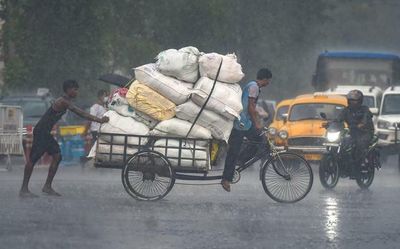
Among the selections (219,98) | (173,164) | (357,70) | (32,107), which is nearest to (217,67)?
(219,98)

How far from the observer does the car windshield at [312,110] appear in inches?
1107

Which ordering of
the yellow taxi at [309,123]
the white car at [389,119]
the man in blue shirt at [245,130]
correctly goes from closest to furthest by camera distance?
the man in blue shirt at [245,130] → the yellow taxi at [309,123] → the white car at [389,119]

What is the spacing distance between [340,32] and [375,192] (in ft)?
269

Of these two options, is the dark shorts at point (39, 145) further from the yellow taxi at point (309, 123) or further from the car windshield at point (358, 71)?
the car windshield at point (358, 71)

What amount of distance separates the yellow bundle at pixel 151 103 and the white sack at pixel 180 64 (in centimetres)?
36

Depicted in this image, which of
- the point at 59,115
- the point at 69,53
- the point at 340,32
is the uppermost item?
the point at 340,32

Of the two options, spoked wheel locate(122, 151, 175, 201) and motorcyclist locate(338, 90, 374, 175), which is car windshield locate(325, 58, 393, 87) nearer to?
motorcyclist locate(338, 90, 374, 175)

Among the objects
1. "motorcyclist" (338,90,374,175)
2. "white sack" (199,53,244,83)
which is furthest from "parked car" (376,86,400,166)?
"white sack" (199,53,244,83)

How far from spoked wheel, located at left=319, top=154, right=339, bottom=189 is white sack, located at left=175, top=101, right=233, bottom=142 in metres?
3.80

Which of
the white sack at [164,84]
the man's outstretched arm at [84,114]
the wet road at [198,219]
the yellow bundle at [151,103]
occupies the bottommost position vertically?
the wet road at [198,219]

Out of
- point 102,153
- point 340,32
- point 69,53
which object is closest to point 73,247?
point 102,153

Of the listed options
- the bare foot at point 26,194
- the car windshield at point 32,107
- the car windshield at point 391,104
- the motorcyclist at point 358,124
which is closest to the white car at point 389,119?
the car windshield at point 391,104

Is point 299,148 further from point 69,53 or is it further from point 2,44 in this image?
point 2,44

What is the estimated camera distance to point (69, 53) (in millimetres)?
40844
